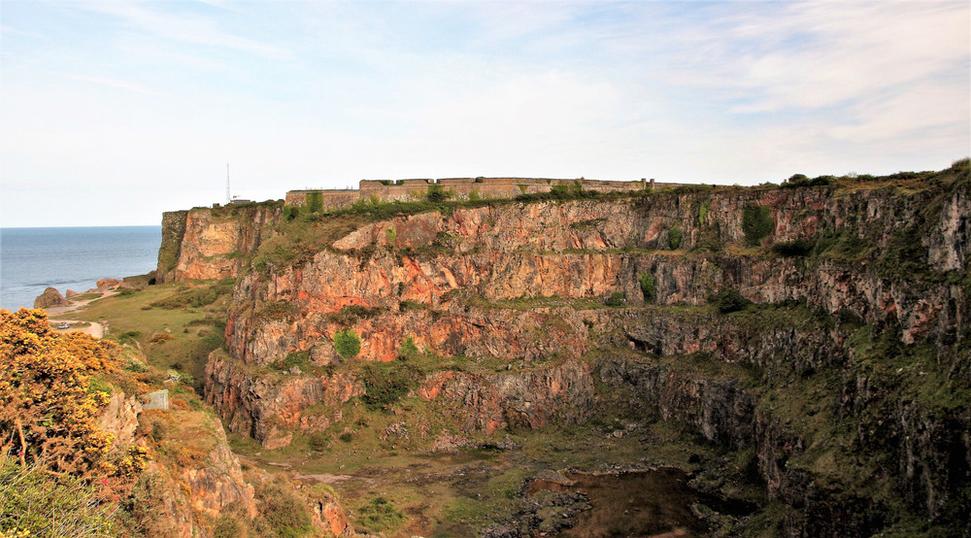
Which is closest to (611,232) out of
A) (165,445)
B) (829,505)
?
(829,505)

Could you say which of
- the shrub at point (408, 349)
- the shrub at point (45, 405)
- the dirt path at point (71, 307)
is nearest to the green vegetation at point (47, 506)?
the shrub at point (45, 405)

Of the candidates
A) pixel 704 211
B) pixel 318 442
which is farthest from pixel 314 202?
pixel 704 211

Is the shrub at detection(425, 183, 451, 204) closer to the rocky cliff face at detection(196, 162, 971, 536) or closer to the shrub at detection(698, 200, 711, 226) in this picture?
the rocky cliff face at detection(196, 162, 971, 536)

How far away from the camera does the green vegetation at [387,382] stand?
52.5 metres

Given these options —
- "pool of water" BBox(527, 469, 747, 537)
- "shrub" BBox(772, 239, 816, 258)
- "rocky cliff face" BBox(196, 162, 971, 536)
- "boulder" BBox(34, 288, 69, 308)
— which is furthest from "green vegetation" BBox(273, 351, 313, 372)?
"boulder" BBox(34, 288, 69, 308)

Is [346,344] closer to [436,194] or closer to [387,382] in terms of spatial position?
[387,382]

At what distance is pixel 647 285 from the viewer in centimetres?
5903

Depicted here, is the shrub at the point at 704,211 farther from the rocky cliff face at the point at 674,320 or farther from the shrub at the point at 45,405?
the shrub at the point at 45,405

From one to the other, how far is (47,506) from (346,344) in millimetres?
35582

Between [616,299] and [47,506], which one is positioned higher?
[616,299]

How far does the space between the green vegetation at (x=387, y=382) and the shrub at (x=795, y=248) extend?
26.8 m

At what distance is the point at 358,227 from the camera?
5900 centimetres

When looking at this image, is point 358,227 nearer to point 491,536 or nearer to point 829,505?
point 491,536

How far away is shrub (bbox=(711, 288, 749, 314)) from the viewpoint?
51.6m
